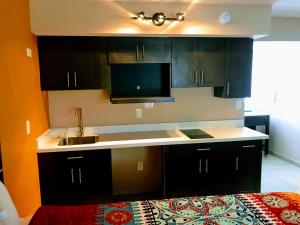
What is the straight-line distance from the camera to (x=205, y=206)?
1.74 m

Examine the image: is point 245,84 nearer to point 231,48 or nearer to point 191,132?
point 231,48

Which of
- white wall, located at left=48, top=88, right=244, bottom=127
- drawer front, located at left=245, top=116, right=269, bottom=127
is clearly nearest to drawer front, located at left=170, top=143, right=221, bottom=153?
white wall, located at left=48, top=88, right=244, bottom=127

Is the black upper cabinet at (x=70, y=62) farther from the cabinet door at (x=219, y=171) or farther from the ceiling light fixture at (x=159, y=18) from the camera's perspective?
the cabinet door at (x=219, y=171)

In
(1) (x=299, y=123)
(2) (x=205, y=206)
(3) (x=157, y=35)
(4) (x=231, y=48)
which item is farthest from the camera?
(1) (x=299, y=123)

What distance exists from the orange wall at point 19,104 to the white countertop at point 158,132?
0.27 m

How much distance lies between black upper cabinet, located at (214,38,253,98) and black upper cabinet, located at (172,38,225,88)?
0.09 m

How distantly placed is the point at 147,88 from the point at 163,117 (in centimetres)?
47

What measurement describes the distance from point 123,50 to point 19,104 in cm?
128

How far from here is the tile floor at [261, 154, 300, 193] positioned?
3757 mm

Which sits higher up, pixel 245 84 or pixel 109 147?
pixel 245 84

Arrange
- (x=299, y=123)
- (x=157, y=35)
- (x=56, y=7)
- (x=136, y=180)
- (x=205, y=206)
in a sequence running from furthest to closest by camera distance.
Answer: (x=299, y=123) → (x=136, y=180) → (x=157, y=35) → (x=56, y=7) → (x=205, y=206)

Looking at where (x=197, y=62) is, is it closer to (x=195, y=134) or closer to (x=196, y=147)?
(x=195, y=134)

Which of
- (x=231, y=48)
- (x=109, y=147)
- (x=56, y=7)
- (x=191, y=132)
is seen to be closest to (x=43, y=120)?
(x=109, y=147)

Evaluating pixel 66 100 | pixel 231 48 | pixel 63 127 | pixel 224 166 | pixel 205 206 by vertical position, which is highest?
pixel 231 48
